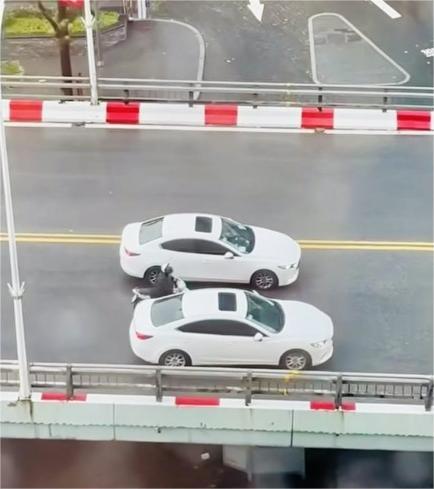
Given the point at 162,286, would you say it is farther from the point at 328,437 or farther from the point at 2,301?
the point at 328,437

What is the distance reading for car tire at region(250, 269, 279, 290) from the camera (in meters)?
16.1

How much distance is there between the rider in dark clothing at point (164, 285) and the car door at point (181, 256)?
0.26 meters

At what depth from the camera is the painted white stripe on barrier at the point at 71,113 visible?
809 inches

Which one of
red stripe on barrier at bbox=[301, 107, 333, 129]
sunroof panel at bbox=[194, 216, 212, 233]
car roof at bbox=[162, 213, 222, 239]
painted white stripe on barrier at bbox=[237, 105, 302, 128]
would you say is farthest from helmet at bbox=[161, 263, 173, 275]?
red stripe on barrier at bbox=[301, 107, 333, 129]

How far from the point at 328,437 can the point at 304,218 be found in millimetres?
5145

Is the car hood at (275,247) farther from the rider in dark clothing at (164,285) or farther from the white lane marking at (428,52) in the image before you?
the white lane marking at (428,52)

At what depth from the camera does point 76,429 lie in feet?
45.8

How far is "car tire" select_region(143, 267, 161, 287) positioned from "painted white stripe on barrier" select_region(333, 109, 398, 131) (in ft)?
20.9

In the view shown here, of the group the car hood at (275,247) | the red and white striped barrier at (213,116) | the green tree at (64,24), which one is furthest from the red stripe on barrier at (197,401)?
the green tree at (64,24)

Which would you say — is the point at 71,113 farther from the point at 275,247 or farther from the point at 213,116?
the point at 275,247

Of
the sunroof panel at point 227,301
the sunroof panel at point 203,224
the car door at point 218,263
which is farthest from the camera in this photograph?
the sunroof panel at point 203,224

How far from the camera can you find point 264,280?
53.0 feet

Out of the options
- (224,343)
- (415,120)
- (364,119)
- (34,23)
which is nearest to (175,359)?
(224,343)

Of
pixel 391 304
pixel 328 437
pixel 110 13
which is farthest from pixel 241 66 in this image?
pixel 328 437
